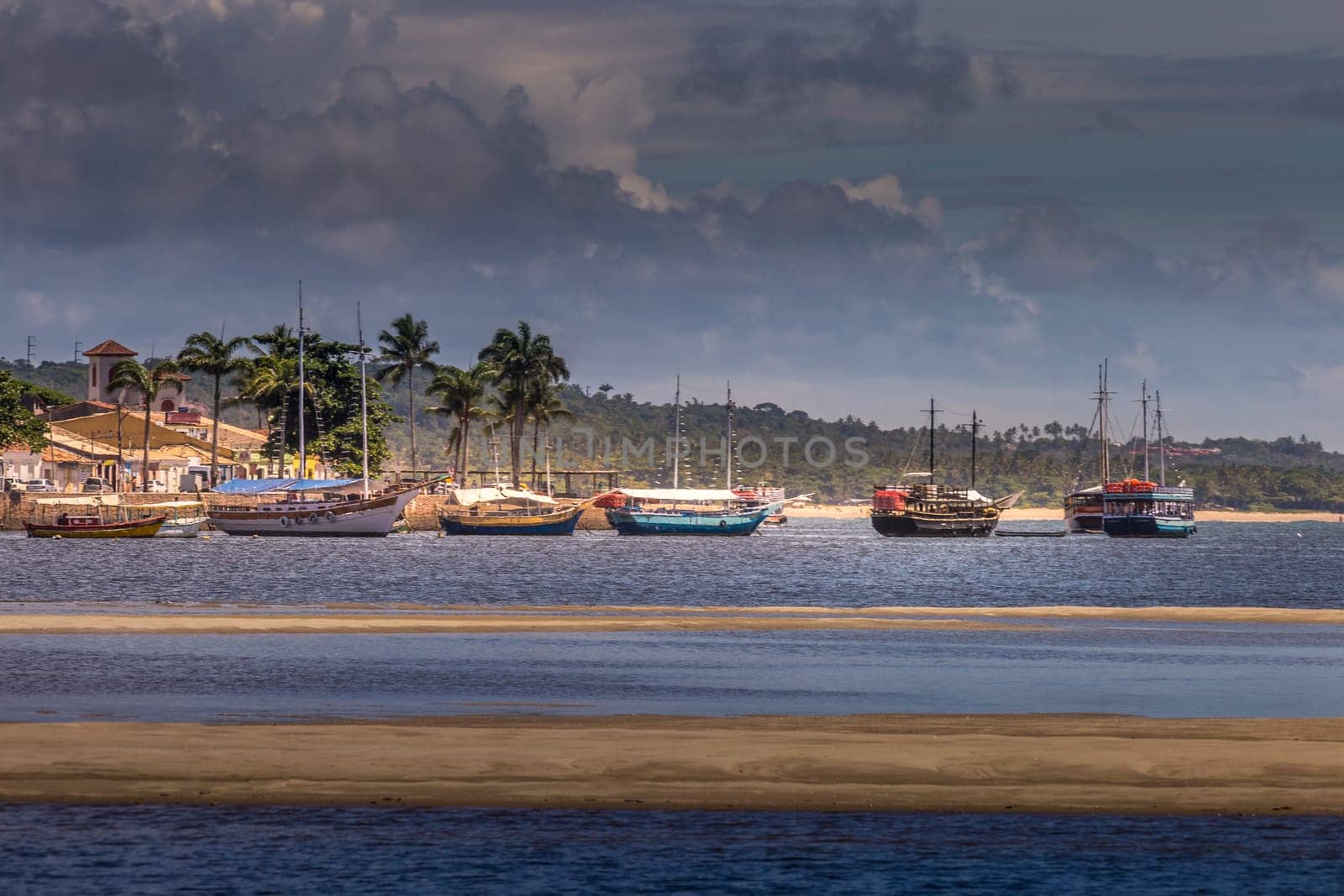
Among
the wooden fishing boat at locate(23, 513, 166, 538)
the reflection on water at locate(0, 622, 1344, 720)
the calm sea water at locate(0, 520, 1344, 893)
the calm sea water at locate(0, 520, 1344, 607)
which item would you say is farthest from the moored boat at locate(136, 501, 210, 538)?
the reflection on water at locate(0, 622, 1344, 720)

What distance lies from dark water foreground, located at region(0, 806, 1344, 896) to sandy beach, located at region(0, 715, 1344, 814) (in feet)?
2.42

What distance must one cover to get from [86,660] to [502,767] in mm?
19365

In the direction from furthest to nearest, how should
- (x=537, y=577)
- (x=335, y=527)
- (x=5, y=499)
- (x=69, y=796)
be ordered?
(x=5, y=499), (x=335, y=527), (x=537, y=577), (x=69, y=796)

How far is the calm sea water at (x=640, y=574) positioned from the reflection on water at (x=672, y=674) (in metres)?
19.6

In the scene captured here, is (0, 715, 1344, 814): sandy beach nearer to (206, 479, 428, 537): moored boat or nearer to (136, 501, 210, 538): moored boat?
(136, 501, 210, 538): moored boat

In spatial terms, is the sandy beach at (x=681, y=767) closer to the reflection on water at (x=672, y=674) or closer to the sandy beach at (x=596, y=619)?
the reflection on water at (x=672, y=674)

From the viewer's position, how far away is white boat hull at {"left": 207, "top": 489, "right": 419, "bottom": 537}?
16862cm

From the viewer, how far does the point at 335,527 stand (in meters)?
169

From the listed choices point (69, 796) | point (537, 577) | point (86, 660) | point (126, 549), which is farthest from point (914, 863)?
point (126, 549)

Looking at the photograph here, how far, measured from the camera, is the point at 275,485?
174m

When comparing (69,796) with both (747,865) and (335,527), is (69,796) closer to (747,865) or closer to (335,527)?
(747,865)

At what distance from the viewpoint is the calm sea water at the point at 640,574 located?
7338 cm

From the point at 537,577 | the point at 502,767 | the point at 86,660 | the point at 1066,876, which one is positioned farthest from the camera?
the point at 537,577

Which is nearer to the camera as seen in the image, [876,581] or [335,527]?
[876,581]
